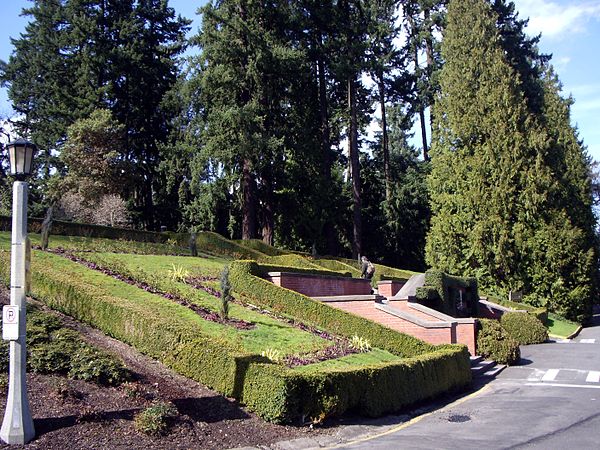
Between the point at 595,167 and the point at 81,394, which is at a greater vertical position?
the point at 595,167

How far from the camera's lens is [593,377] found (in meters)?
17.4

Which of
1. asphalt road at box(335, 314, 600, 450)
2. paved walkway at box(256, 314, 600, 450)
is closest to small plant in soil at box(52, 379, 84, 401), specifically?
paved walkway at box(256, 314, 600, 450)

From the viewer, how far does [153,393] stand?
9594mm

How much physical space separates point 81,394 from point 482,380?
11985 millimetres

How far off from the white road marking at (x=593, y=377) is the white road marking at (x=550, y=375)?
91 centimetres

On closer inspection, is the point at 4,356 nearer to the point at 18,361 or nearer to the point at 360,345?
the point at 18,361

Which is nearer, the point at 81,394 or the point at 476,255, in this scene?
the point at 81,394

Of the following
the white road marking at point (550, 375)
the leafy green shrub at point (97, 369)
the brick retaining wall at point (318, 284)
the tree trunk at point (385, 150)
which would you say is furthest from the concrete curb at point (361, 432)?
the tree trunk at point (385, 150)

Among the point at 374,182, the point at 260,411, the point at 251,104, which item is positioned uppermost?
the point at 251,104

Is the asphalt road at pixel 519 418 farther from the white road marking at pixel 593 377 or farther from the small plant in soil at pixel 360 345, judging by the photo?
the small plant in soil at pixel 360 345

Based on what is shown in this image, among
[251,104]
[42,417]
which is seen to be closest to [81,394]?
[42,417]

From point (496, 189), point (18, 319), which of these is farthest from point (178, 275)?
point (496, 189)

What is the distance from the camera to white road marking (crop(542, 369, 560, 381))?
17353 mm

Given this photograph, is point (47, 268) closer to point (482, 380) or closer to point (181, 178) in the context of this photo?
point (482, 380)
